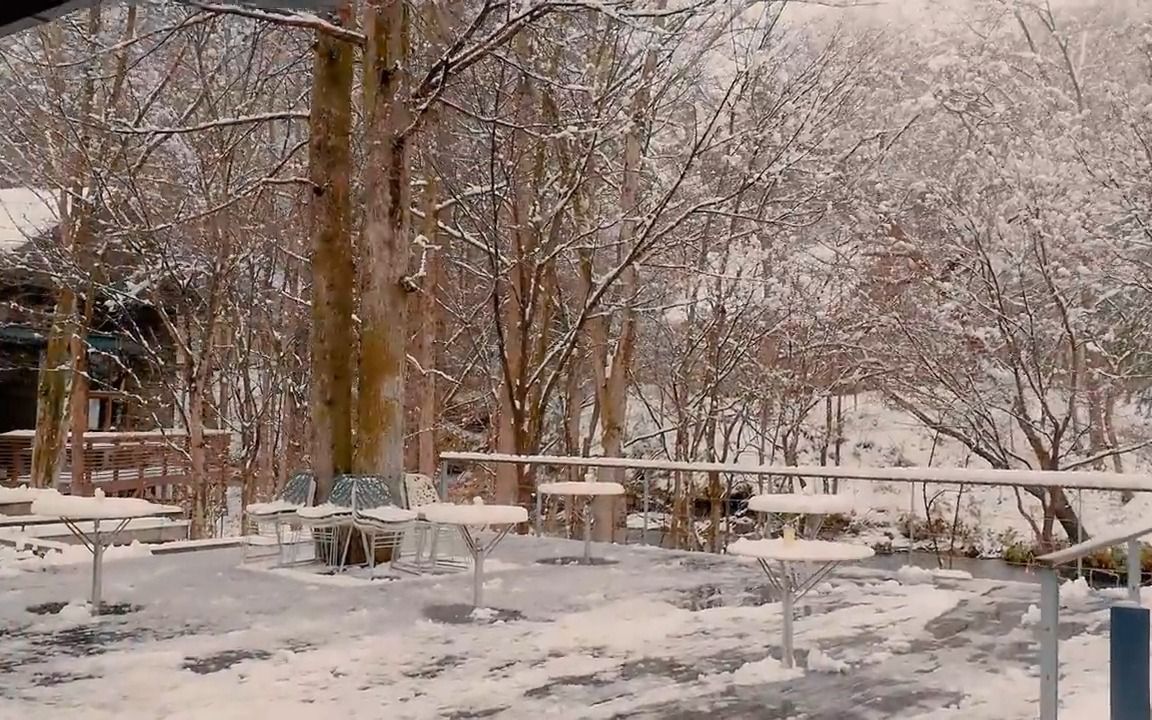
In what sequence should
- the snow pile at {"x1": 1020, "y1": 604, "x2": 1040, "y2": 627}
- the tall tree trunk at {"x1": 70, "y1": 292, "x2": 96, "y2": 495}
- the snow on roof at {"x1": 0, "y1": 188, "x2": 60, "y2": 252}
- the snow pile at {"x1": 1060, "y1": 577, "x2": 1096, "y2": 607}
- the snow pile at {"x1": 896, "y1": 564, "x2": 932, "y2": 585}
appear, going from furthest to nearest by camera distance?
1. the snow on roof at {"x1": 0, "y1": 188, "x2": 60, "y2": 252}
2. the tall tree trunk at {"x1": 70, "y1": 292, "x2": 96, "y2": 495}
3. the snow pile at {"x1": 896, "y1": 564, "x2": 932, "y2": 585}
4. the snow pile at {"x1": 1060, "y1": 577, "x2": 1096, "y2": 607}
5. the snow pile at {"x1": 1020, "y1": 604, "x2": 1040, "y2": 627}

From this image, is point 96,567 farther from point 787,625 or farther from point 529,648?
point 787,625

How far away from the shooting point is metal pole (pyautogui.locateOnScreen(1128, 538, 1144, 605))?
3.17 m

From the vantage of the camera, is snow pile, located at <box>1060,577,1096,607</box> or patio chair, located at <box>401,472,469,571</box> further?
patio chair, located at <box>401,472,469,571</box>

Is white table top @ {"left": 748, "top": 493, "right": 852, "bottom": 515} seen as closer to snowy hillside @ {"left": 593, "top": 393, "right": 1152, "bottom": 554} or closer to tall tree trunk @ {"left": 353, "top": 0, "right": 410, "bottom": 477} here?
tall tree trunk @ {"left": 353, "top": 0, "right": 410, "bottom": 477}

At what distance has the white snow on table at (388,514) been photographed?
690cm

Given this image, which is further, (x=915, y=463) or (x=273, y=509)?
(x=915, y=463)

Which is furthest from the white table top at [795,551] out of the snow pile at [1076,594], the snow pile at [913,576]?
the snow pile at [913,576]

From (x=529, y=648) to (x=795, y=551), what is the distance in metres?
1.26

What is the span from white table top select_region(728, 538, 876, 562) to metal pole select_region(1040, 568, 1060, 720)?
149cm

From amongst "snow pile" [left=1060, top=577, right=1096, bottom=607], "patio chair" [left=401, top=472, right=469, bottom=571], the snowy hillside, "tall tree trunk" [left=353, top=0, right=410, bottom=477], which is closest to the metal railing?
"snow pile" [left=1060, top=577, right=1096, bottom=607]

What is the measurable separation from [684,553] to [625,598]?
2.19 m

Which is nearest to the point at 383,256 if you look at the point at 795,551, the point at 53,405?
the point at 795,551

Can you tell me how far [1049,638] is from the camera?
316cm

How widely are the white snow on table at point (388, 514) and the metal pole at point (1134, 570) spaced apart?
458cm
